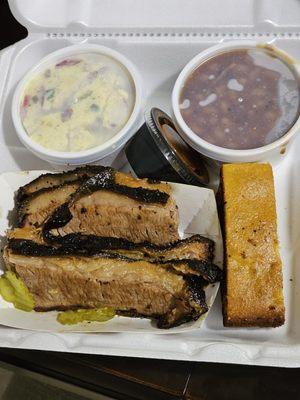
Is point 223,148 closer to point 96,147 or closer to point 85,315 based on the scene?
point 96,147

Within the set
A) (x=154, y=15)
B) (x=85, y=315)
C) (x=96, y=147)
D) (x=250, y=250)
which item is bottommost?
(x=85, y=315)

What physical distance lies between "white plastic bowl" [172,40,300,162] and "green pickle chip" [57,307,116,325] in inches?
28.0

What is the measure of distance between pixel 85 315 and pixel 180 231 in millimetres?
489

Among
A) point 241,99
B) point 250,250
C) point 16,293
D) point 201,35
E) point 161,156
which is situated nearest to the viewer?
point 250,250

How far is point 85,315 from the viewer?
2.08 meters

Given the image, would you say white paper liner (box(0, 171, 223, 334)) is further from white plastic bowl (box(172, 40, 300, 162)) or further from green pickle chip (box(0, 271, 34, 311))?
white plastic bowl (box(172, 40, 300, 162))

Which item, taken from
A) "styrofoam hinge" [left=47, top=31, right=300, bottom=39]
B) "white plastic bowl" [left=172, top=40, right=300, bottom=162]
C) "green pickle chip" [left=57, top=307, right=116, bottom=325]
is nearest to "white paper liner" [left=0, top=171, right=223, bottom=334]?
"green pickle chip" [left=57, top=307, right=116, bottom=325]

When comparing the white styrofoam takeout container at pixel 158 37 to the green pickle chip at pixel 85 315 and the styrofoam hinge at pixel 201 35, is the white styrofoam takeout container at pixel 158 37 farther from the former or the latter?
the green pickle chip at pixel 85 315

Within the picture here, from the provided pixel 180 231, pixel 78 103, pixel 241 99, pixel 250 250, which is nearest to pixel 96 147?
pixel 78 103

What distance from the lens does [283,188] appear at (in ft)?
7.98

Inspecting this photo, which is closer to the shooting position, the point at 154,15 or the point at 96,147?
the point at 96,147

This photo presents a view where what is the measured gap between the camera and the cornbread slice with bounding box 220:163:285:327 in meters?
1.97

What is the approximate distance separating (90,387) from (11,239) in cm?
60

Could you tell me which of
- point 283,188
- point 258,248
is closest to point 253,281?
point 258,248
